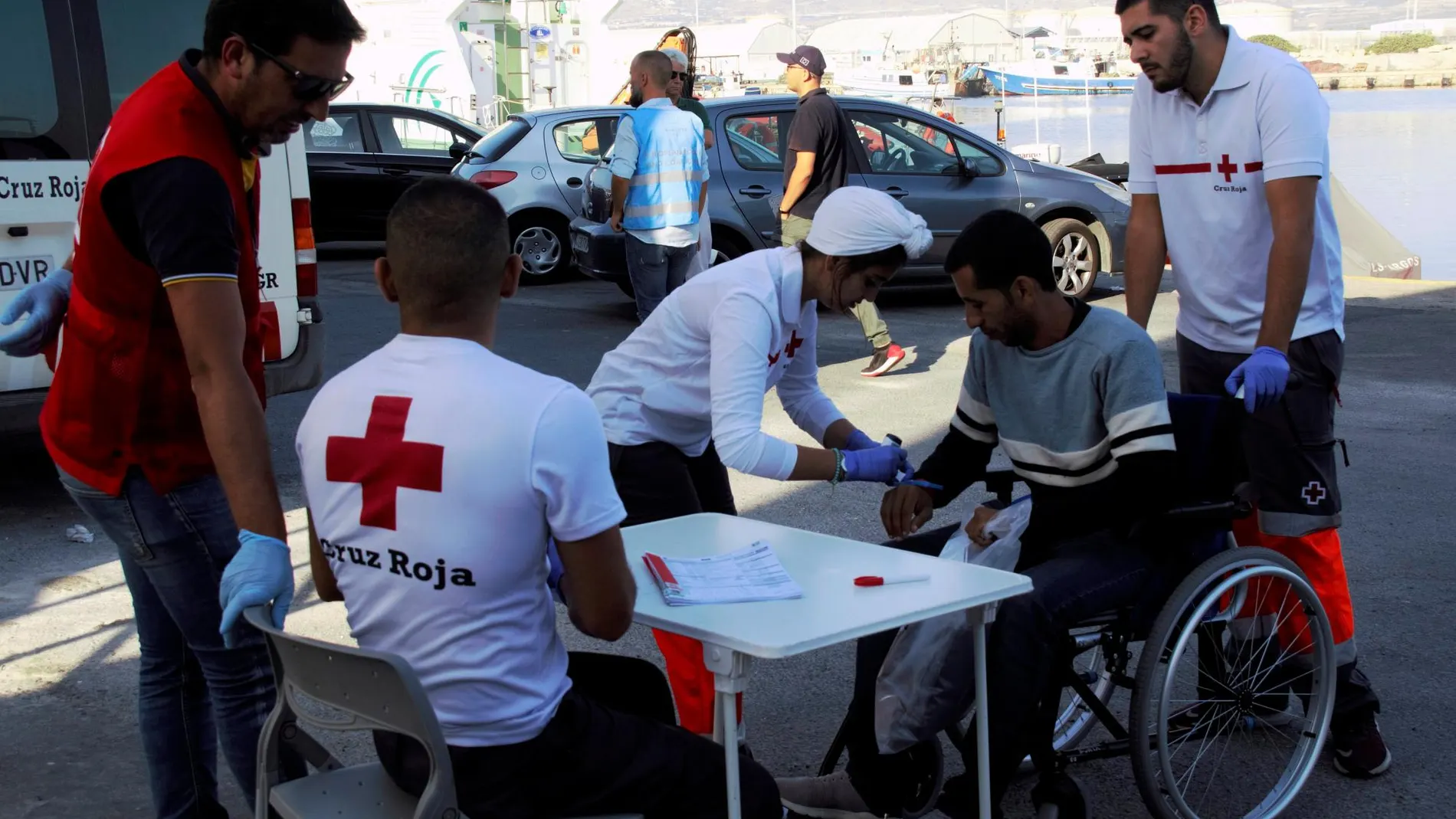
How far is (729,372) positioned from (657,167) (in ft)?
16.3

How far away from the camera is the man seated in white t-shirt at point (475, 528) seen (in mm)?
2094

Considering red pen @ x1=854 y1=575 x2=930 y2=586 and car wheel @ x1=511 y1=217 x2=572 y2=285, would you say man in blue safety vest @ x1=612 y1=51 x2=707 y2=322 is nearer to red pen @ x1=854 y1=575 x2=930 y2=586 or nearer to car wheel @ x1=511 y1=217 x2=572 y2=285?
car wheel @ x1=511 y1=217 x2=572 y2=285

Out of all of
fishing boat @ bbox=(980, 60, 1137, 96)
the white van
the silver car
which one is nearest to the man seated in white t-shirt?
the white van

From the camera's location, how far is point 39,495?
6254 mm

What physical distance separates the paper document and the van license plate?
3.72m

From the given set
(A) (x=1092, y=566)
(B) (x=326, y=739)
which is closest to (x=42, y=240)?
(B) (x=326, y=739)

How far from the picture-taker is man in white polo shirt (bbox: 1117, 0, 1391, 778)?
11.6ft

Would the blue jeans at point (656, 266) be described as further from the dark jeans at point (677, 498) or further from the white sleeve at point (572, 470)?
the white sleeve at point (572, 470)

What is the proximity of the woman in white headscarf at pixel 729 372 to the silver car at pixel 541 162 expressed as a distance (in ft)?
28.6

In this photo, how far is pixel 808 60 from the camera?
361 inches

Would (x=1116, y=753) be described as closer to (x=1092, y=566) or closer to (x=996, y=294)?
(x=1092, y=566)

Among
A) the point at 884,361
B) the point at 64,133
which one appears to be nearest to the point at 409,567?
the point at 64,133

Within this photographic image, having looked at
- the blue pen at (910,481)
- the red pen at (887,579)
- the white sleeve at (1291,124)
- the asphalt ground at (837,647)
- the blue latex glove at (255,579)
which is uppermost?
the white sleeve at (1291,124)

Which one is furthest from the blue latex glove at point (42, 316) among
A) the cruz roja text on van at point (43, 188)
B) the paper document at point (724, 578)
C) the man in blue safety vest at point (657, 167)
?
the man in blue safety vest at point (657, 167)
